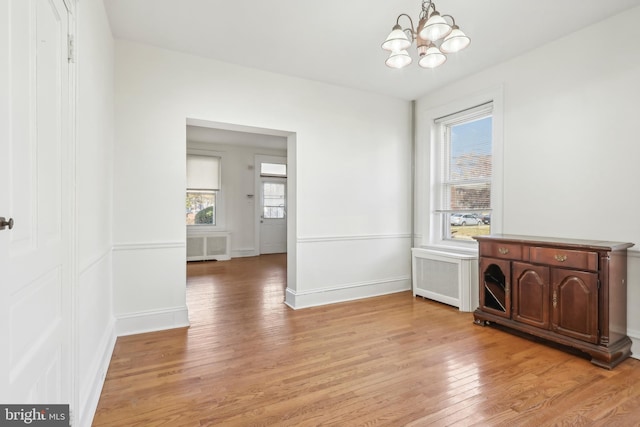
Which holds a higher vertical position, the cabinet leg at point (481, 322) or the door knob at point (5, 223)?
the door knob at point (5, 223)

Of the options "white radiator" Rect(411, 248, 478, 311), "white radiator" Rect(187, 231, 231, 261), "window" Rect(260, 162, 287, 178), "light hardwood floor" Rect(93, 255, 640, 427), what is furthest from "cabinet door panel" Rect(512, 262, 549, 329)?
"window" Rect(260, 162, 287, 178)

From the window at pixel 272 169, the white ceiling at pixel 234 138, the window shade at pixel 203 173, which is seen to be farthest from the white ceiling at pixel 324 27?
the window at pixel 272 169

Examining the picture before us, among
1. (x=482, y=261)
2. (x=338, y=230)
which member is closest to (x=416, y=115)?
(x=338, y=230)

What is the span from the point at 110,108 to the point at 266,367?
97.9 inches

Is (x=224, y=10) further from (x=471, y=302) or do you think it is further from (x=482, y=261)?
(x=471, y=302)

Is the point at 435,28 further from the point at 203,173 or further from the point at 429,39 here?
the point at 203,173

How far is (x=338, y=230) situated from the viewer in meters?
4.10

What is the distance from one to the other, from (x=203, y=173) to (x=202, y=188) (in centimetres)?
34

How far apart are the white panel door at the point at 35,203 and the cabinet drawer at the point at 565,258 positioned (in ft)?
10.8

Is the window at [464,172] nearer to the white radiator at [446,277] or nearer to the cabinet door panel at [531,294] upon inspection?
the white radiator at [446,277]

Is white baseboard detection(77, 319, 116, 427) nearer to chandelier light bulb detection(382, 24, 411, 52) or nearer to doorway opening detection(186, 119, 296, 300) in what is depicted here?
chandelier light bulb detection(382, 24, 411, 52)

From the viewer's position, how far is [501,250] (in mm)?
3086

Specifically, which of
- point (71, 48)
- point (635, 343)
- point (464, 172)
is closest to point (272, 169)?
point (464, 172)

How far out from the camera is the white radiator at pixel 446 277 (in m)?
3.64
